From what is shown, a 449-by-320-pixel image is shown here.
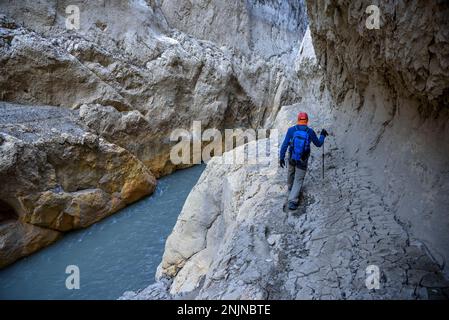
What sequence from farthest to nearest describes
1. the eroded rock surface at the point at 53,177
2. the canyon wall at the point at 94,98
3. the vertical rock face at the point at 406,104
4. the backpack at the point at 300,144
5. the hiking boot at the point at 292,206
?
the canyon wall at the point at 94,98
the eroded rock surface at the point at 53,177
the hiking boot at the point at 292,206
the backpack at the point at 300,144
the vertical rock face at the point at 406,104

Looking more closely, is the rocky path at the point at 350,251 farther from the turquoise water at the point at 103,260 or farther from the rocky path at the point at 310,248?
the turquoise water at the point at 103,260

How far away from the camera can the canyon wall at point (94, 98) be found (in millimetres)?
9586

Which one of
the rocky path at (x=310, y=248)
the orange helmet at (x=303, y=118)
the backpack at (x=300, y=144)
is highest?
the orange helmet at (x=303, y=118)

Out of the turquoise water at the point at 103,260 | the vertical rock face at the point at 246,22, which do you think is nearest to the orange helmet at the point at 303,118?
the turquoise water at the point at 103,260

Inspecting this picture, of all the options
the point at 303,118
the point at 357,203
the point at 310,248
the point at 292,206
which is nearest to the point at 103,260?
the point at 292,206

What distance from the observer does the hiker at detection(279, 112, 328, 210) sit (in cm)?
517

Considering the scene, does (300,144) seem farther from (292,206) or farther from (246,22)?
(246,22)

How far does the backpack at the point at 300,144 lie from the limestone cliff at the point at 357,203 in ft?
2.92

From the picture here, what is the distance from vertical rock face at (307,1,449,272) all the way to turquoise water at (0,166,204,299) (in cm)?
591

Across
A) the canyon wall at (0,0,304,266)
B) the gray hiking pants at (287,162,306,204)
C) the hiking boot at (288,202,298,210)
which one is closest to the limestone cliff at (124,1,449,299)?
the hiking boot at (288,202,298,210)

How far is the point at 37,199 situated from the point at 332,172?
26.4ft

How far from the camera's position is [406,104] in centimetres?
503

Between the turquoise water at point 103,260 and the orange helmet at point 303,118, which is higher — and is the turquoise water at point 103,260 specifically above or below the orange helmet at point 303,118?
below
